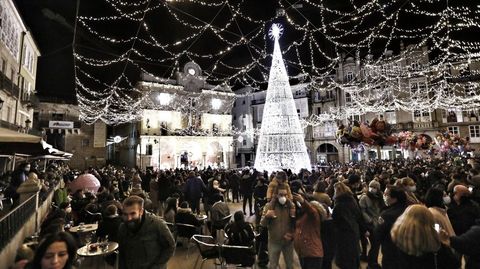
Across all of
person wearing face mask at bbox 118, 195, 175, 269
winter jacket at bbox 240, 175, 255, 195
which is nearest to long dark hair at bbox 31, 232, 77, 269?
person wearing face mask at bbox 118, 195, 175, 269

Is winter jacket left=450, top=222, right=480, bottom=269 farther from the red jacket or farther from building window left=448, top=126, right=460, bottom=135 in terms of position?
building window left=448, top=126, right=460, bottom=135

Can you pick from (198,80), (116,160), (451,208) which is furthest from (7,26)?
(116,160)

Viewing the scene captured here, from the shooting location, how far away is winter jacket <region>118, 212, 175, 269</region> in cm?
309

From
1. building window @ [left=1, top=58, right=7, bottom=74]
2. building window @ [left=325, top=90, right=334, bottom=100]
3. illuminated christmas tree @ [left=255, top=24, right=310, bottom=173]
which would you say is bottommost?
illuminated christmas tree @ [left=255, top=24, right=310, bottom=173]

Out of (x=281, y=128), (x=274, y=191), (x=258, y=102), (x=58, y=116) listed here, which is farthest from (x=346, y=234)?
(x=258, y=102)

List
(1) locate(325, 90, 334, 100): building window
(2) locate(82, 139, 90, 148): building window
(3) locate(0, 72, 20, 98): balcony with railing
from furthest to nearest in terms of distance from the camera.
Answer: (1) locate(325, 90, 334, 100): building window
(2) locate(82, 139, 90, 148): building window
(3) locate(0, 72, 20, 98): balcony with railing

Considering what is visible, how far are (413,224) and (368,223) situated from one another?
94.8 inches

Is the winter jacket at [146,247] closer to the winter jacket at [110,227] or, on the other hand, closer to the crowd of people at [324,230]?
the crowd of people at [324,230]

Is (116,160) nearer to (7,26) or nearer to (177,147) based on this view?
(177,147)

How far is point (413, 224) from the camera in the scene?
8.92 ft

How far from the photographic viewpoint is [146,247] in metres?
3.09

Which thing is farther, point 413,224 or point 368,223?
point 368,223

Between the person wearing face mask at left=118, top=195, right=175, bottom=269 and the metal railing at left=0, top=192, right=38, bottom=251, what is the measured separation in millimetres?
2369

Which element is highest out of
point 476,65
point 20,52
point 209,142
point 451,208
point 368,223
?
point 476,65
